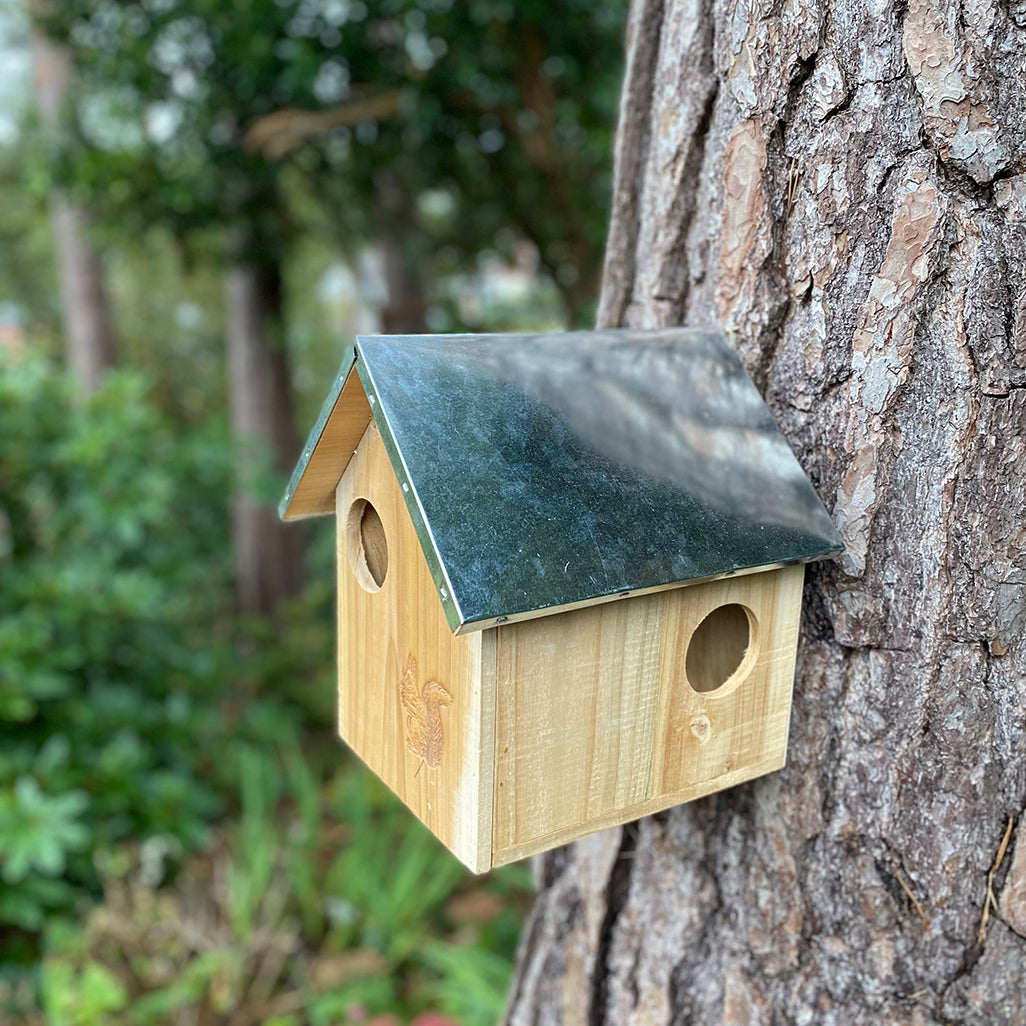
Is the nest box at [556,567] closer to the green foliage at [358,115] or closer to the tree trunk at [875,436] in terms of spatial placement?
the tree trunk at [875,436]

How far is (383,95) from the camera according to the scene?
3.12 meters

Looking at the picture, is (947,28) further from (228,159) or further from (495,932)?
(228,159)

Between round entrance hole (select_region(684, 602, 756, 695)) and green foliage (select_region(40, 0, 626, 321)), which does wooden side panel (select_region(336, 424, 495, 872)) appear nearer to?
round entrance hole (select_region(684, 602, 756, 695))

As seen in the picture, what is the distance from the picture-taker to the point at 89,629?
2.88 m

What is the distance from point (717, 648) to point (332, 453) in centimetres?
55

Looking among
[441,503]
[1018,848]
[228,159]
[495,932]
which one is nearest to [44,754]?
[495,932]

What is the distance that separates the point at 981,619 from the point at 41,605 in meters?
2.66

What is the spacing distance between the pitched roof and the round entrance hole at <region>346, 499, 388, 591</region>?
5 centimetres

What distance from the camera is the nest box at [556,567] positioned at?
785 mm

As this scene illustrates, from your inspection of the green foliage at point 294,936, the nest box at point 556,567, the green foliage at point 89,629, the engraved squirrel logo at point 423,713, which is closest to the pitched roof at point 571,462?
the nest box at point 556,567

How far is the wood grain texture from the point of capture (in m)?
0.89

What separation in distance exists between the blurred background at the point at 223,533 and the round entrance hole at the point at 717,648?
1.45 meters

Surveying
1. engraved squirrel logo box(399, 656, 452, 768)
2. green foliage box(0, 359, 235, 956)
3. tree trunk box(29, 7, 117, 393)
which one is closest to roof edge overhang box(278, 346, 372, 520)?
engraved squirrel logo box(399, 656, 452, 768)

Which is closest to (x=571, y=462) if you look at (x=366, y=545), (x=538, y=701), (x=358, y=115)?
(x=538, y=701)
